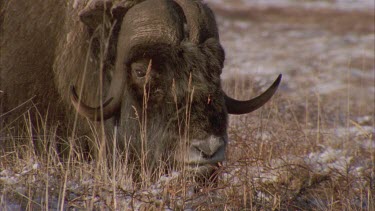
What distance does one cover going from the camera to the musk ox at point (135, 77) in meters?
4.65

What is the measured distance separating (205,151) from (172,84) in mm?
514

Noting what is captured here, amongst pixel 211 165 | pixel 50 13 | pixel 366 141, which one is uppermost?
pixel 50 13

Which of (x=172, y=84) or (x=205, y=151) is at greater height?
(x=172, y=84)

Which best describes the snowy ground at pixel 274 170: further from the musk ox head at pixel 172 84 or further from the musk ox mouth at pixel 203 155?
the musk ox head at pixel 172 84

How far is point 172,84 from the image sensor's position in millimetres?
4695

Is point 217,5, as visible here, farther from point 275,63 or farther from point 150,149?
point 150,149

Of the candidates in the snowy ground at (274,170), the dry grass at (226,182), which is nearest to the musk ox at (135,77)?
the dry grass at (226,182)

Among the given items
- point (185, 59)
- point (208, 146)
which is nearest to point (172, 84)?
point (185, 59)

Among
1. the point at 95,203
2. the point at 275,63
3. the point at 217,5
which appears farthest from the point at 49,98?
the point at 217,5

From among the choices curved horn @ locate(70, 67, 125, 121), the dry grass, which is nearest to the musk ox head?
curved horn @ locate(70, 67, 125, 121)

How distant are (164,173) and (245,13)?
99.8ft

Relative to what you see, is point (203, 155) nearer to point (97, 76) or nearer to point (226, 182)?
point (226, 182)

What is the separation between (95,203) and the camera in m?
4.20

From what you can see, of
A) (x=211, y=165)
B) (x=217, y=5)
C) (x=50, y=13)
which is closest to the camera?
(x=211, y=165)
